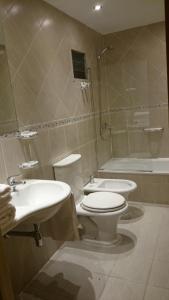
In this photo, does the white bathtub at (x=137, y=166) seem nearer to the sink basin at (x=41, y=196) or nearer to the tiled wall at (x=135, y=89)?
the tiled wall at (x=135, y=89)

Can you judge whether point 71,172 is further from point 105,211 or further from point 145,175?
point 145,175

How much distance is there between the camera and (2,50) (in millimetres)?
1733

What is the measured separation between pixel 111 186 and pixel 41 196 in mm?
1297

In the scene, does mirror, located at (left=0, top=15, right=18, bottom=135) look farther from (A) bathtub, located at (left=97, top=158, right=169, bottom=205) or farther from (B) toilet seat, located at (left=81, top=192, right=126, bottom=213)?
(A) bathtub, located at (left=97, top=158, right=169, bottom=205)

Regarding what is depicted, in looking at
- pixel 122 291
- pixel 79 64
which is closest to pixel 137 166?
pixel 79 64

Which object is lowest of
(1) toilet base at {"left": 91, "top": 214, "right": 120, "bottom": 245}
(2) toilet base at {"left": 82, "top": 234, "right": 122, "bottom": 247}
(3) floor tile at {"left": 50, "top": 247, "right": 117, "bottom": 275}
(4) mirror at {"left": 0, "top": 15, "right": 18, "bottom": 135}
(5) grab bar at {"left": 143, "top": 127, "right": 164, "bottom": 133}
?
(3) floor tile at {"left": 50, "top": 247, "right": 117, "bottom": 275}

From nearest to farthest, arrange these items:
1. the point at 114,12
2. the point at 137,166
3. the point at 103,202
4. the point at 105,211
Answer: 1. the point at 105,211
2. the point at 103,202
3. the point at 114,12
4. the point at 137,166

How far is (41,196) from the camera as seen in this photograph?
175 centimetres

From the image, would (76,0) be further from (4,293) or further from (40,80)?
(4,293)

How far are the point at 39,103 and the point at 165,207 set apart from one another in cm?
195

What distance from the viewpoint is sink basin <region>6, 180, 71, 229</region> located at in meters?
1.39

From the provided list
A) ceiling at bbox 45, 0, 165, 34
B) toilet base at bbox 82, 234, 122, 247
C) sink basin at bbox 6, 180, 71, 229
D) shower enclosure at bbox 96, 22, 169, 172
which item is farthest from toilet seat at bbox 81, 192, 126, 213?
ceiling at bbox 45, 0, 165, 34

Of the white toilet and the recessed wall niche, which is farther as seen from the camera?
the recessed wall niche

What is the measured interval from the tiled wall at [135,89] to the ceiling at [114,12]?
8.5 inches
